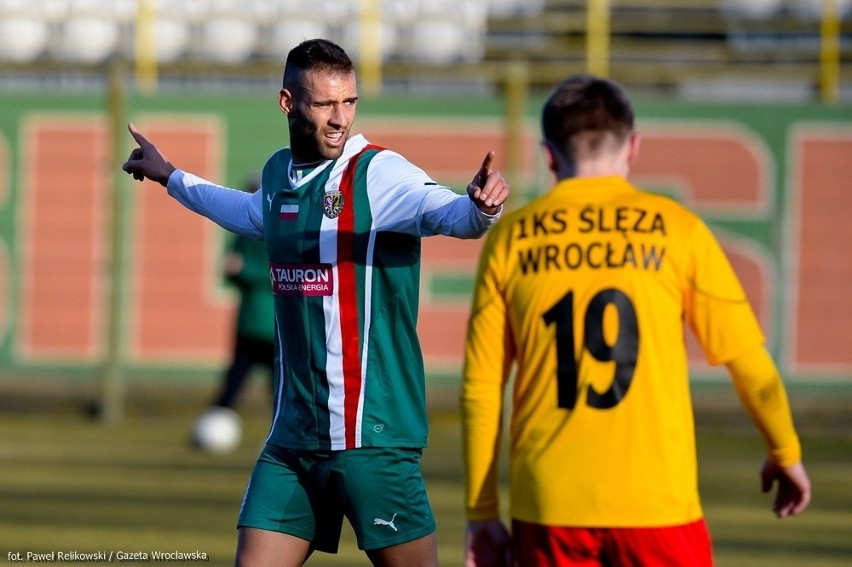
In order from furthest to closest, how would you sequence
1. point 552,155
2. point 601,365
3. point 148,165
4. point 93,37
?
1. point 93,37
2. point 148,165
3. point 552,155
4. point 601,365

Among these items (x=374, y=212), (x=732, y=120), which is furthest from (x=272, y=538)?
(x=732, y=120)

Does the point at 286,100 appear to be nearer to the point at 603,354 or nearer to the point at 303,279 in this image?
the point at 303,279

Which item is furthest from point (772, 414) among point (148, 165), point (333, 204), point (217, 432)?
point (217, 432)

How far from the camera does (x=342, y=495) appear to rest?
4.76 m

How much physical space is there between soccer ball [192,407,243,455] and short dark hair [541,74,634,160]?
29.8ft

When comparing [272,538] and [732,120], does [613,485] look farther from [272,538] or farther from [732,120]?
[732,120]

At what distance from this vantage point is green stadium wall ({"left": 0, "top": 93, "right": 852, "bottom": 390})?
51.3 ft

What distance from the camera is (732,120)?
1592 centimetres

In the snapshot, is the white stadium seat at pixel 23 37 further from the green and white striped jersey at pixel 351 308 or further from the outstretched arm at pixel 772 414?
the outstretched arm at pixel 772 414

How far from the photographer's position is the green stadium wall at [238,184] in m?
15.6

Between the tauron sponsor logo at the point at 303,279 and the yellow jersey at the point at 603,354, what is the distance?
904 millimetres

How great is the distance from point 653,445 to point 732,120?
12473 millimetres

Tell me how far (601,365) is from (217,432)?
9.15m

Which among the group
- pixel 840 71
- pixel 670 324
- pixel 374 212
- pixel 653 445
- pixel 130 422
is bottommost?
pixel 130 422
